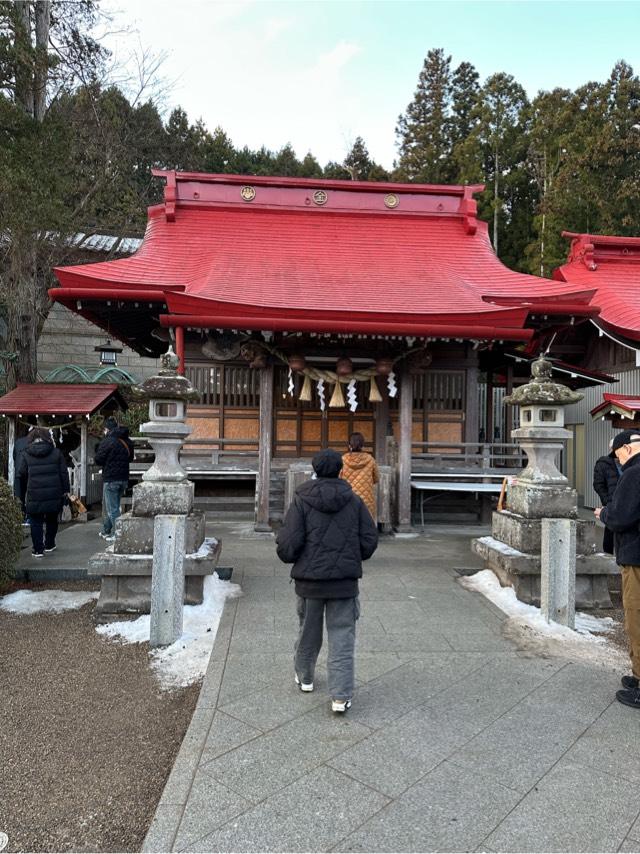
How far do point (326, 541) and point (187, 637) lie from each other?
7.02 ft

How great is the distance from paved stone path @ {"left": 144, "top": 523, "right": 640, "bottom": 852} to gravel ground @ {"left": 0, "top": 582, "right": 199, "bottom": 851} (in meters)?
0.23

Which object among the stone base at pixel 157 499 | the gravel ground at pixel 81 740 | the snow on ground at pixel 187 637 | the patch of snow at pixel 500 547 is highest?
the stone base at pixel 157 499

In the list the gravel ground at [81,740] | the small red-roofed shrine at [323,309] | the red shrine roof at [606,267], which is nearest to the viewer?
the gravel ground at [81,740]

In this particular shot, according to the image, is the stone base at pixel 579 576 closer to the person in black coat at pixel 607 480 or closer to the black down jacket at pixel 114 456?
the person in black coat at pixel 607 480

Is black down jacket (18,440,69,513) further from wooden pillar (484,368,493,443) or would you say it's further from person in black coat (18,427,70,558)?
wooden pillar (484,368,493,443)

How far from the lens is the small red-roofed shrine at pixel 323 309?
8.84 meters

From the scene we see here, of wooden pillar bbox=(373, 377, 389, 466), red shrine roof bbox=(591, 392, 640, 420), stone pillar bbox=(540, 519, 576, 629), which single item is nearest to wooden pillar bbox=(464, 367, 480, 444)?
wooden pillar bbox=(373, 377, 389, 466)

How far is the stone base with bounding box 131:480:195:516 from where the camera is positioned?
5.42 meters

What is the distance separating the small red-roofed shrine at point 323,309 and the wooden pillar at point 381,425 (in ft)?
0.08

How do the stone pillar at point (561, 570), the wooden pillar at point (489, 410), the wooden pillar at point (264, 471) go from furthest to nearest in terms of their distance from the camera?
1. the wooden pillar at point (489, 410)
2. the wooden pillar at point (264, 471)
3. the stone pillar at point (561, 570)

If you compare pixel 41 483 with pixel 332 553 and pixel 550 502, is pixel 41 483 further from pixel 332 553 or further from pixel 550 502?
pixel 550 502

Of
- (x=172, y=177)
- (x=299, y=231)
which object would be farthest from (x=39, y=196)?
(x=299, y=231)

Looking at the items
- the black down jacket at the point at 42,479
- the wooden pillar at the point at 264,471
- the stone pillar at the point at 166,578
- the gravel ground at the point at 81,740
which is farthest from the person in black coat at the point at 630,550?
the black down jacket at the point at 42,479

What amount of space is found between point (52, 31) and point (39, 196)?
24.0 feet
